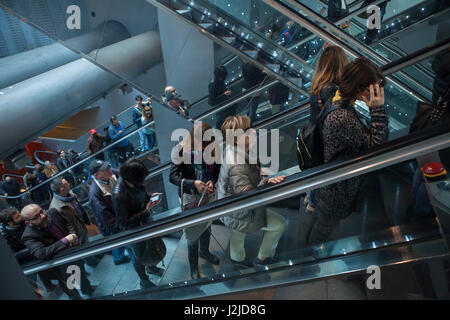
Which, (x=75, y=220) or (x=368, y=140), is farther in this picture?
(x=75, y=220)

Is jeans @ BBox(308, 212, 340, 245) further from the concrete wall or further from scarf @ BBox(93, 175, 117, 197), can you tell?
the concrete wall

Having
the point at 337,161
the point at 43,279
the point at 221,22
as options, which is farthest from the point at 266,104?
the point at 43,279

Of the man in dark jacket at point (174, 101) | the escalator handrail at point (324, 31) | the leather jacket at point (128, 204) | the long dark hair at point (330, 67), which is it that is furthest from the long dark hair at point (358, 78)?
the man in dark jacket at point (174, 101)

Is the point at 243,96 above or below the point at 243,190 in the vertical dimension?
above

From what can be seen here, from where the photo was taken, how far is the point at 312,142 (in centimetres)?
168

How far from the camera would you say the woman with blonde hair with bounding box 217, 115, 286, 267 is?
1.88m

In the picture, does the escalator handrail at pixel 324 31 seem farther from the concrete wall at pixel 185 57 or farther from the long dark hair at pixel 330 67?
the long dark hair at pixel 330 67

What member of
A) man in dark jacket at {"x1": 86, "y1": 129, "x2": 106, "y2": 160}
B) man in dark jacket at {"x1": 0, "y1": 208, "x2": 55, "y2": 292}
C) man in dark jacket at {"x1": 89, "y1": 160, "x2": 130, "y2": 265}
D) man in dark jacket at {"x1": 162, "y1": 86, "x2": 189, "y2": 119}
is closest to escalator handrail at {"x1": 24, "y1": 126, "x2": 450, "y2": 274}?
man in dark jacket at {"x1": 89, "y1": 160, "x2": 130, "y2": 265}

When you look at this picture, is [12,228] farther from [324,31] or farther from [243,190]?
[324,31]

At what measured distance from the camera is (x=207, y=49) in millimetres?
3320

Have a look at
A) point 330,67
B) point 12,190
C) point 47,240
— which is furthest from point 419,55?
point 12,190

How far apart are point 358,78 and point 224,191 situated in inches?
42.2

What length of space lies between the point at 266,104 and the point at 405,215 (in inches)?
84.2
